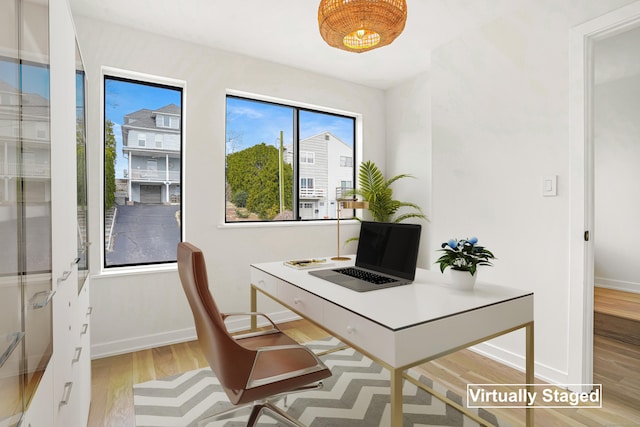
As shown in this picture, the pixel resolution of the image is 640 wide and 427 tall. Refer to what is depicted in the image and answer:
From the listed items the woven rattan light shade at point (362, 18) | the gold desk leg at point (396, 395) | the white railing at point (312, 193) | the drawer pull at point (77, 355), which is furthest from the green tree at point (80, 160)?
the white railing at point (312, 193)

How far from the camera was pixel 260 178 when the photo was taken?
11.9ft

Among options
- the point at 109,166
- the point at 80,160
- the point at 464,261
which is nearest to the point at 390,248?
the point at 464,261

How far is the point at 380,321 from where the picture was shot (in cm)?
121

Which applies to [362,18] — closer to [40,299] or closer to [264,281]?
[264,281]

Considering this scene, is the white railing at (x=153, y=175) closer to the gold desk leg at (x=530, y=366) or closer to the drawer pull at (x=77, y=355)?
the drawer pull at (x=77, y=355)

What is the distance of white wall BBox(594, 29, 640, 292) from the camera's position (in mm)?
3674

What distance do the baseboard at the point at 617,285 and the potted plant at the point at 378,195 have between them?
7.40 ft

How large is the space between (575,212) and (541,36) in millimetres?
1251

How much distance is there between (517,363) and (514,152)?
62.5 inches

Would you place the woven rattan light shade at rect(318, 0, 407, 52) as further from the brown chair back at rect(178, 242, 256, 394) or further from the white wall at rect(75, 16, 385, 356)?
the white wall at rect(75, 16, 385, 356)

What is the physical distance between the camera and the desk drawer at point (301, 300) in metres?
1.56

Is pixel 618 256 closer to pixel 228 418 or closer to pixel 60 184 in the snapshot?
pixel 228 418

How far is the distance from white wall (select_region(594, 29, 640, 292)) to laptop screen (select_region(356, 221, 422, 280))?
326 centimetres

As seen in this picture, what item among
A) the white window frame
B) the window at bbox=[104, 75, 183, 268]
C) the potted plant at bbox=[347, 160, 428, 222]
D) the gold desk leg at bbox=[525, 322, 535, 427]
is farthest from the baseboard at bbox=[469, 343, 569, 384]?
the window at bbox=[104, 75, 183, 268]
